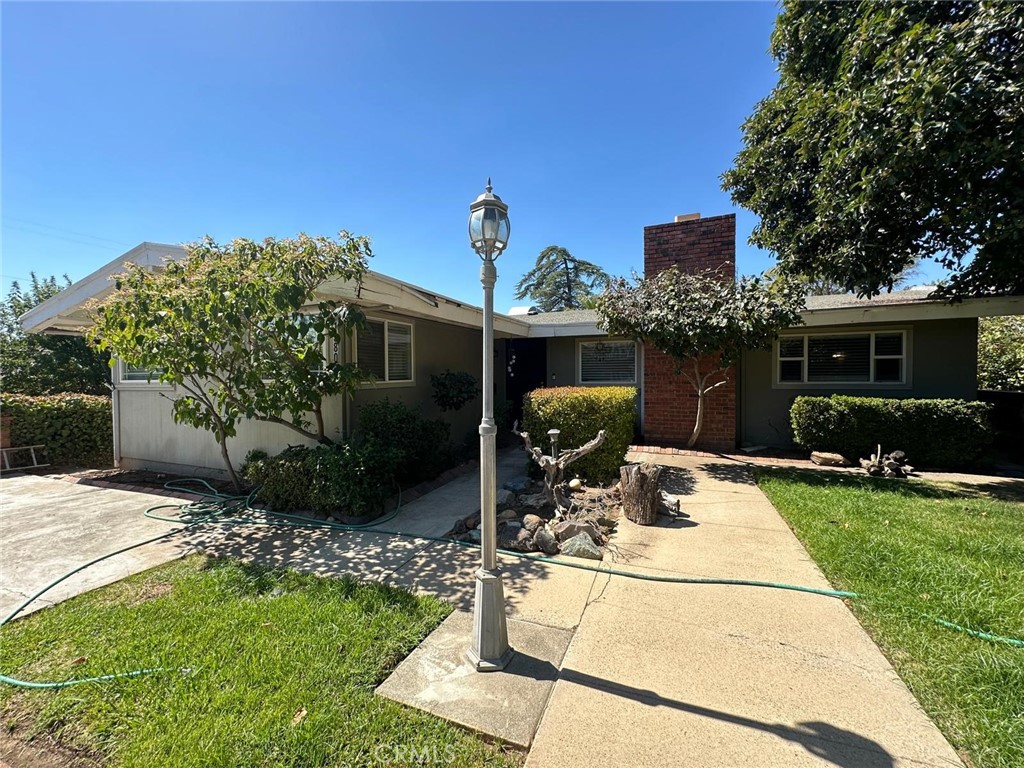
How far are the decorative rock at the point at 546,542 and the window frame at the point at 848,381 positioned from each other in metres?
6.63

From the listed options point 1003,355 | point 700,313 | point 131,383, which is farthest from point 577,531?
point 1003,355

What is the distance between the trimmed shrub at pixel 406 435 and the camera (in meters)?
5.98

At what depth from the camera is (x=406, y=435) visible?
6027 mm

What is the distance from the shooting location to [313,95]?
7.09 meters

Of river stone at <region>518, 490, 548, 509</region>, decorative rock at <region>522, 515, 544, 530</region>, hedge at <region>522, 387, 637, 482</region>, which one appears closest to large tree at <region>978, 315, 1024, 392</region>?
hedge at <region>522, 387, 637, 482</region>

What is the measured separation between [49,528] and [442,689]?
553 cm

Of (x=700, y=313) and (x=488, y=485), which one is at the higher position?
(x=700, y=313)

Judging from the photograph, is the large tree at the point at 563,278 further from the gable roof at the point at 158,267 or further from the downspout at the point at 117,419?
the downspout at the point at 117,419

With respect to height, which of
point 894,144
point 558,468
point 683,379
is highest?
point 894,144

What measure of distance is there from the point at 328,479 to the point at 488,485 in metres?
3.27

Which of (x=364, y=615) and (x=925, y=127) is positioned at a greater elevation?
(x=925, y=127)

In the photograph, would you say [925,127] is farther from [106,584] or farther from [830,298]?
[106,584]

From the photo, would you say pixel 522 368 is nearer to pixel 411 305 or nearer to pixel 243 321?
pixel 411 305

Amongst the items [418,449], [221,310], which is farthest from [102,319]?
[418,449]
